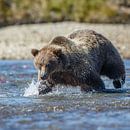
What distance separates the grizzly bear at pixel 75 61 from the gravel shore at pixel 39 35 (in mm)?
8050

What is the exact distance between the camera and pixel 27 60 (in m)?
19.6

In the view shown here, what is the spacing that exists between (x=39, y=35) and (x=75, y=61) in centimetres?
1302

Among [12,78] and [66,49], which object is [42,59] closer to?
[66,49]

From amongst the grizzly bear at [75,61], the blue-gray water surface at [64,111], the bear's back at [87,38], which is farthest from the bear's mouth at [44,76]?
the bear's back at [87,38]

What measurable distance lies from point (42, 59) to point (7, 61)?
9.40m

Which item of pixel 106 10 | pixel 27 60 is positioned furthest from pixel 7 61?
pixel 106 10

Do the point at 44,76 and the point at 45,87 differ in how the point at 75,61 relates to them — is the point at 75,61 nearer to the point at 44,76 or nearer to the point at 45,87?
the point at 45,87

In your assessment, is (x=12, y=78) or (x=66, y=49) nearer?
(x=66, y=49)

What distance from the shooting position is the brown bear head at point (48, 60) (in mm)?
9875

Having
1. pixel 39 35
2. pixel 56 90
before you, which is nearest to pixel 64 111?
pixel 56 90

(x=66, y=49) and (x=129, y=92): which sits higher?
(x=66, y=49)

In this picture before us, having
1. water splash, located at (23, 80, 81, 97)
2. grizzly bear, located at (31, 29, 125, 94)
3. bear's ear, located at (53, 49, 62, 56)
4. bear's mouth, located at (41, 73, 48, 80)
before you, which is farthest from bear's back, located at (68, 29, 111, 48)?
bear's mouth, located at (41, 73, 48, 80)

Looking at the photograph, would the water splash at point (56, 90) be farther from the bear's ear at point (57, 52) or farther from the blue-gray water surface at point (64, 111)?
the bear's ear at point (57, 52)

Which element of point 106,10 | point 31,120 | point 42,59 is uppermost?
point 106,10
